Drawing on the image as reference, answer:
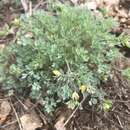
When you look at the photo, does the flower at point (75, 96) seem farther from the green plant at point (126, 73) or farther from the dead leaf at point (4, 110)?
the dead leaf at point (4, 110)

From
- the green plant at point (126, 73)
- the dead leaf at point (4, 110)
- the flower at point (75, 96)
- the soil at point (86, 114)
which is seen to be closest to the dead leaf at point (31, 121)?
the soil at point (86, 114)

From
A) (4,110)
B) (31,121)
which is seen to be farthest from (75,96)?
(4,110)

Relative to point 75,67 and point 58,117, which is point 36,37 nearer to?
point 75,67

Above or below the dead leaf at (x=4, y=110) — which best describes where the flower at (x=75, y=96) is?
above

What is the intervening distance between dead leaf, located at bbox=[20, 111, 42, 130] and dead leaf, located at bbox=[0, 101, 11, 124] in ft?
0.36

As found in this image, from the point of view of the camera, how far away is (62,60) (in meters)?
2.16

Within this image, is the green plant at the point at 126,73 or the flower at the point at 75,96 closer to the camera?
the flower at the point at 75,96

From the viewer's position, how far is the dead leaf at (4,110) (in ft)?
7.42

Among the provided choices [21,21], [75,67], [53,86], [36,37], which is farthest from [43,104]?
[21,21]

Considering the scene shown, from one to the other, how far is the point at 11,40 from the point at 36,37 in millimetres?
446

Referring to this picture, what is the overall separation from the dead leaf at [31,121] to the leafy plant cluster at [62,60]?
12cm

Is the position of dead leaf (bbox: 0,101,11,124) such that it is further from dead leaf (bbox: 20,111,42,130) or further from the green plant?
the green plant

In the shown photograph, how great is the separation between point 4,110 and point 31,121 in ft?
0.66

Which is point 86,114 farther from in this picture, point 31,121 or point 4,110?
point 4,110
